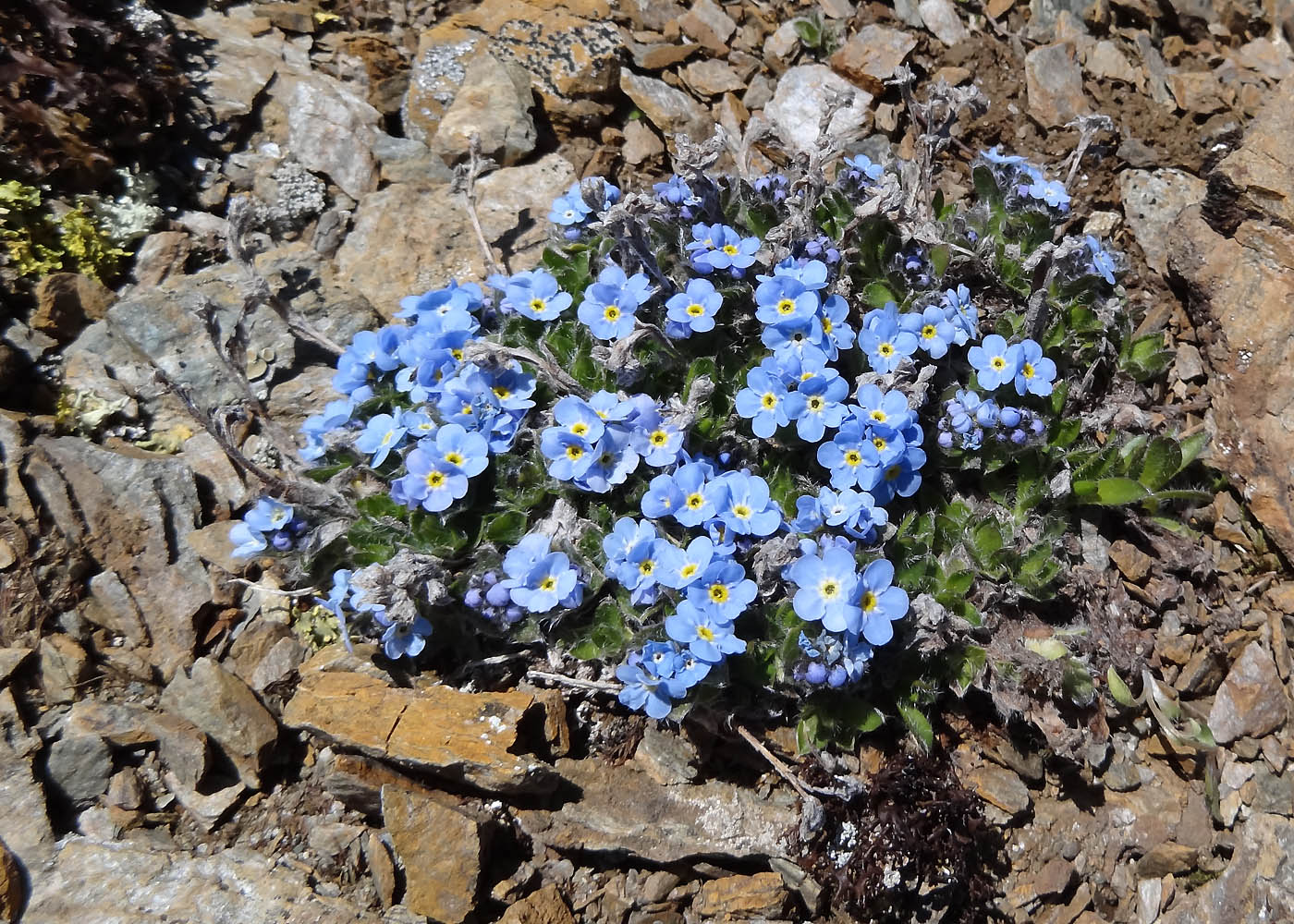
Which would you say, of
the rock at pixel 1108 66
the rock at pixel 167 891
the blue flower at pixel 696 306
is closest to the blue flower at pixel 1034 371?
the blue flower at pixel 696 306

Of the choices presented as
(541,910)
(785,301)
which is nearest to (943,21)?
(785,301)

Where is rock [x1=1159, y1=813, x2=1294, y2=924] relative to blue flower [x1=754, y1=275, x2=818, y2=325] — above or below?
below

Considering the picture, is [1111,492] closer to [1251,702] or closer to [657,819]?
[1251,702]

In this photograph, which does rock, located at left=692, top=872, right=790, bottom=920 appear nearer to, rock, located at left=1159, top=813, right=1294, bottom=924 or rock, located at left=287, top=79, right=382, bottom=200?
rock, located at left=1159, top=813, right=1294, bottom=924

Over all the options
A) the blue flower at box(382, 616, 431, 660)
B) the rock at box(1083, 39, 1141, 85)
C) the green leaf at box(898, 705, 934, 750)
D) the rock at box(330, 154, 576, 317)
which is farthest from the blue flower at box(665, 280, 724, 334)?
the rock at box(1083, 39, 1141, 85)

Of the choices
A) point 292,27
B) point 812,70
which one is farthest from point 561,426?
point 292,27
